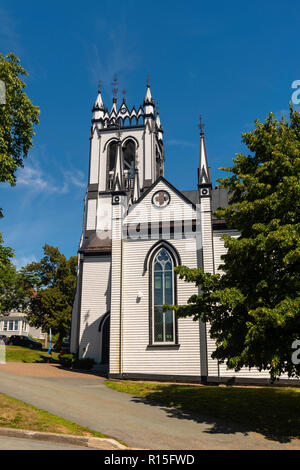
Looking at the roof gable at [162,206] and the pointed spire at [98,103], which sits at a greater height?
the pointed spire at [98,103]

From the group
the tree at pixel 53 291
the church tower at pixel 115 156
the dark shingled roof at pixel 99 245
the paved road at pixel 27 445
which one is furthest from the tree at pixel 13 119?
the tree at pixel 53 291

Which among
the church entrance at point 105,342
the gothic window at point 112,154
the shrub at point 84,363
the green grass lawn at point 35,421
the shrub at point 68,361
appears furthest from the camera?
the gothic window at point 112,154

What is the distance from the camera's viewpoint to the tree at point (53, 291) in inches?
1554

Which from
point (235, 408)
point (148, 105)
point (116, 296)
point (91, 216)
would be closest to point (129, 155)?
point (148, 105)

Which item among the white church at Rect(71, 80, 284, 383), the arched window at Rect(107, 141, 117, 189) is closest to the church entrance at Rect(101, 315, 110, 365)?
the white church at Rect(71, 80, 284, 383)

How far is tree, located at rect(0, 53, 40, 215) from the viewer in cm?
1341

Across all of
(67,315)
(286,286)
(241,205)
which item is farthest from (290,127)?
(67,315)

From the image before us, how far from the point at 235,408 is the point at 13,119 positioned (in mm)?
13599

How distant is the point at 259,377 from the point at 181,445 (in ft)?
33.3

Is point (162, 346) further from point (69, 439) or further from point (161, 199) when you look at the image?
point (69, 439)

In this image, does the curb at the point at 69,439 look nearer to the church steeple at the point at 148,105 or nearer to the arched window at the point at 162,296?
the arched window at the point at 162,296

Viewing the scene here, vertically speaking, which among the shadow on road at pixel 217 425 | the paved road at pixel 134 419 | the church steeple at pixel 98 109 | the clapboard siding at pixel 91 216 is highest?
the church steeple at pixel 98 109

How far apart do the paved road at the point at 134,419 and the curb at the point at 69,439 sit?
1.50ft
